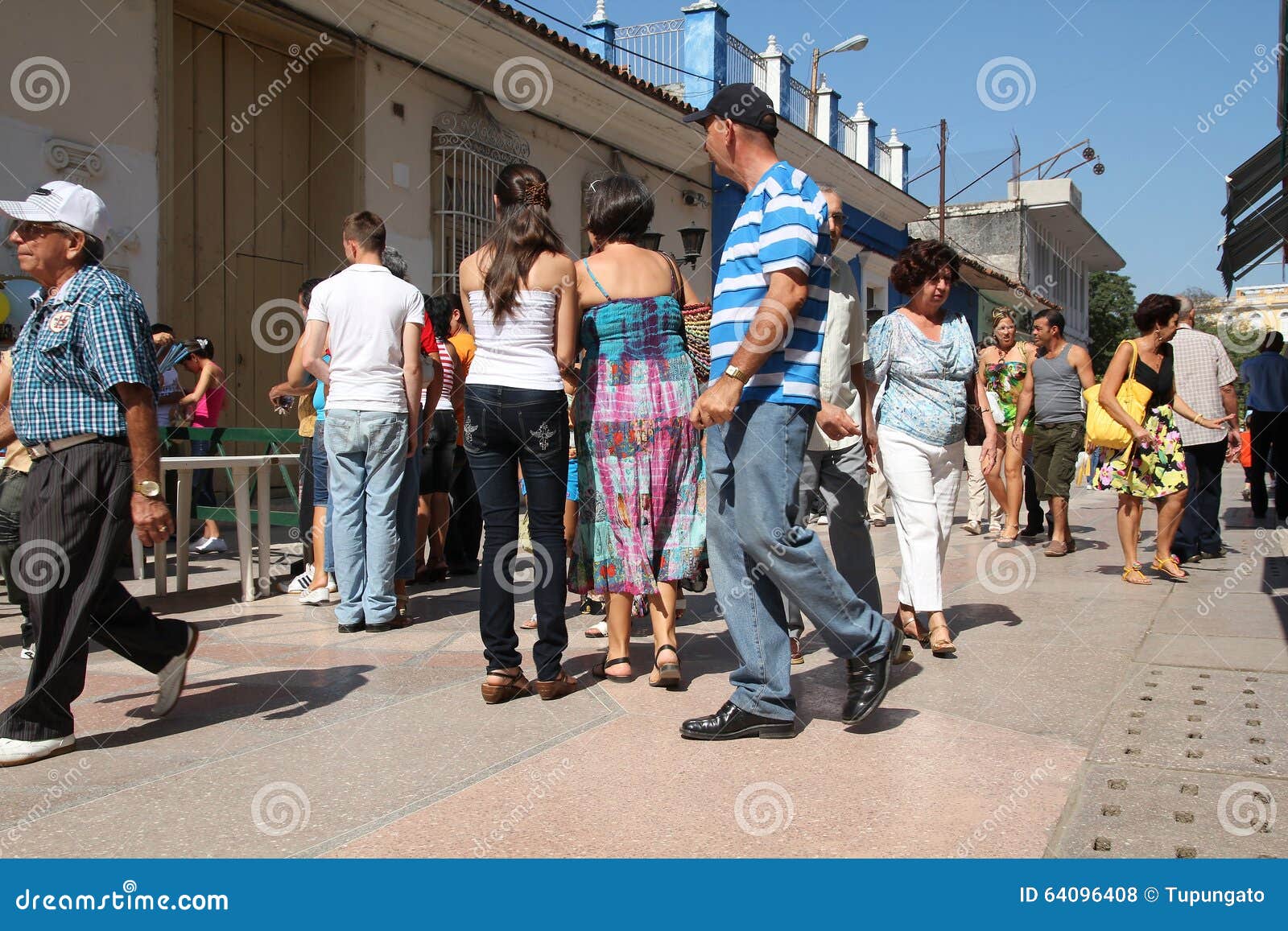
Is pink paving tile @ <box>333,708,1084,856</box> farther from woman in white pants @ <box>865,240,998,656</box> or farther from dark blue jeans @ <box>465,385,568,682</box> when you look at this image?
woman in white pants @ <box>865,240,998,656</box>

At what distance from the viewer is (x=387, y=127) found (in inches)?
464

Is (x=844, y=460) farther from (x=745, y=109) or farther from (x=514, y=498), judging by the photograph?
(x=745, y=109)

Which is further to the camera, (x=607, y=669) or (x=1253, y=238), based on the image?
(x=1253, y=238)

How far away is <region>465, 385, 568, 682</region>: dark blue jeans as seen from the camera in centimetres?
421

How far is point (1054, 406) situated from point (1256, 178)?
2.23m

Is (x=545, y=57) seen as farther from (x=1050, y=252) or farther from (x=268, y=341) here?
(x=1050, y=252)

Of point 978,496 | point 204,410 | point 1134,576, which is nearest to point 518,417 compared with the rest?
point 1134,576

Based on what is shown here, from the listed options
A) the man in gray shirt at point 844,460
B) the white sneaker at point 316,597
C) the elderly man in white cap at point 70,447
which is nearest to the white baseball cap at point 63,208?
the elderly man in white cap at point 70,447

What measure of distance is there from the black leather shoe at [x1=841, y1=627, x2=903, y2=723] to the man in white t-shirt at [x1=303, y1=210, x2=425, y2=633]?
2672mm

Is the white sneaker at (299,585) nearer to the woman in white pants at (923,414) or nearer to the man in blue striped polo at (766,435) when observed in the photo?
the woman in white pants at (923,414)

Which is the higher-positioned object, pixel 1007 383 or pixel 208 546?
pixel 1007 383

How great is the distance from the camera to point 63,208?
3.56 m

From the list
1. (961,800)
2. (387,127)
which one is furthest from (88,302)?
(387,127)

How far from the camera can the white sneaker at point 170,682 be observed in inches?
155
